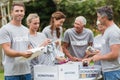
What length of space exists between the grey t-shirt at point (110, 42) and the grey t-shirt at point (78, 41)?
1484 mm

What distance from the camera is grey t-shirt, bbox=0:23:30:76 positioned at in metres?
5.25

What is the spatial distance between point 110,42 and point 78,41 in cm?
169

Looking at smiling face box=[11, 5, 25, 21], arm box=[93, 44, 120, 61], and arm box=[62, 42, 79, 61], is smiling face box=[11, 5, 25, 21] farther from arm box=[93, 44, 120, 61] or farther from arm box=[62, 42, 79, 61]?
Answer: arm box=[62, 42, 79, 61]

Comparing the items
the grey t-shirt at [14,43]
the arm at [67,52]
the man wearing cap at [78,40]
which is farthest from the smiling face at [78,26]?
the grey t-shirt at [14,43]

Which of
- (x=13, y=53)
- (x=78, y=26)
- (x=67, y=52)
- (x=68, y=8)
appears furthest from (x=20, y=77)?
(x=68, y=8)

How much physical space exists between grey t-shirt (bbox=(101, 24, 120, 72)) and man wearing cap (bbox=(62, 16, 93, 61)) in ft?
4.86

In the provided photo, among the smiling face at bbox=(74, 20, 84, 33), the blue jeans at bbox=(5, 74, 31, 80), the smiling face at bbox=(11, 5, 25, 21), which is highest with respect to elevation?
the smiling face at bbox=(11, 5, 25, 21)

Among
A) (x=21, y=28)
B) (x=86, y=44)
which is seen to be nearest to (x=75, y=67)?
(x=21, y=28)

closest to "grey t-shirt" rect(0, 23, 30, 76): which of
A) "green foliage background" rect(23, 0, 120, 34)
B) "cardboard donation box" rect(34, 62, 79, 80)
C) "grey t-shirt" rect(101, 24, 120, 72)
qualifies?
"cardboard donation box" rect(34, 62, 79, 80)

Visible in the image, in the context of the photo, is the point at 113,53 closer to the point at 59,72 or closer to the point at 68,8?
the point at 59,72

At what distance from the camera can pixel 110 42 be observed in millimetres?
5195

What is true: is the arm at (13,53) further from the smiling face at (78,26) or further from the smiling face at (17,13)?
the smiling face at (78,26)

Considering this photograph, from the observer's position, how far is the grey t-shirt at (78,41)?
687 cm

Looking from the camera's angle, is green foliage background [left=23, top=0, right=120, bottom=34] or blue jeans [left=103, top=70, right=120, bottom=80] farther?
green foliage background [left=23, top=0, right=120, bottom=34]
